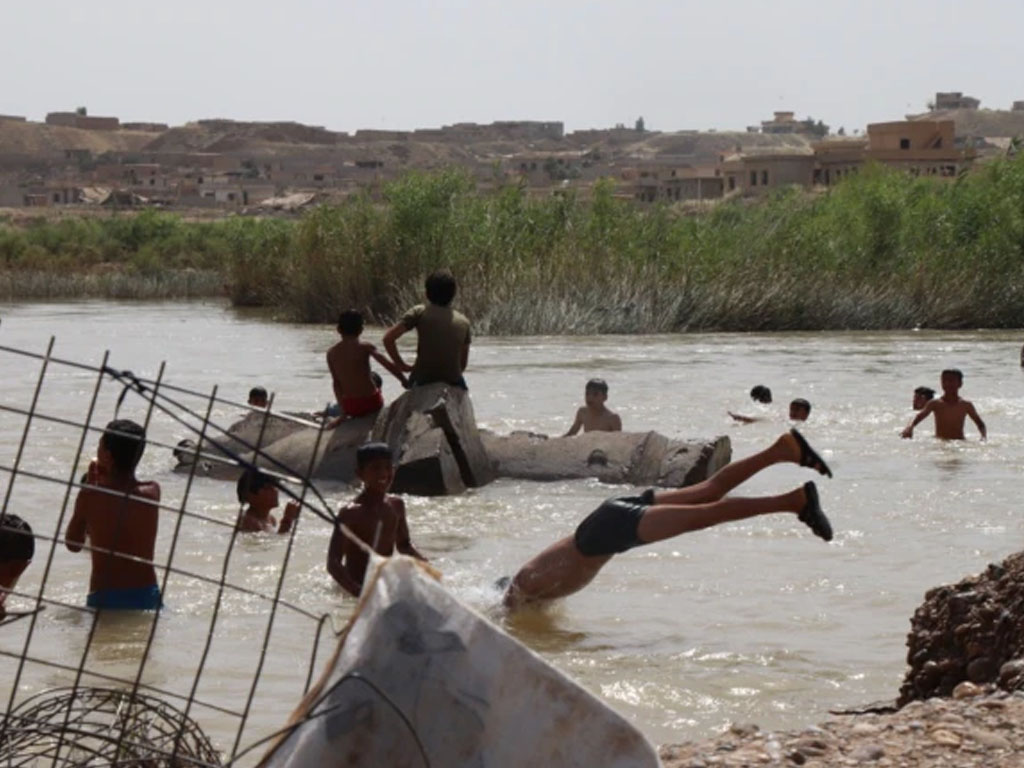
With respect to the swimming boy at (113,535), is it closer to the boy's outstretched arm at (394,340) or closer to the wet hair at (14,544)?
the wet hair at (14,544)

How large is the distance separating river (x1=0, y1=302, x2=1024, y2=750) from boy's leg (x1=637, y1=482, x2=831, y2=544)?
2.09 feet

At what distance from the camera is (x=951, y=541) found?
11180mm

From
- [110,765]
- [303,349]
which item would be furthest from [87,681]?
[303,349]

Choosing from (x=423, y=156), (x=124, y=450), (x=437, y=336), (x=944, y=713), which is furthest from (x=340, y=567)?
(x=423, y=156)

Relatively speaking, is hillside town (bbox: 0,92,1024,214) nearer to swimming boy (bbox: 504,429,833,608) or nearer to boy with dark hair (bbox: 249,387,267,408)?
boy with dark hair (bbox: 249,387,267,408)

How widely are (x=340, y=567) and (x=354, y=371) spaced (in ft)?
16.3

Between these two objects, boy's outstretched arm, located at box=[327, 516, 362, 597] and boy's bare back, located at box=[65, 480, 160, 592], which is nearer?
boy's bare back, located at box=[65, 480, 160, 592]

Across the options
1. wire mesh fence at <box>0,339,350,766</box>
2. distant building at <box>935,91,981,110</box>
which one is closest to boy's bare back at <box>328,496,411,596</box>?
wire mesh fence at <box>0,339,350,766</box>

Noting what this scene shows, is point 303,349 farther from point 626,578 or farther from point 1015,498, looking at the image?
point 626,578

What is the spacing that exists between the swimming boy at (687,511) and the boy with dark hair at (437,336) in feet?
14.2

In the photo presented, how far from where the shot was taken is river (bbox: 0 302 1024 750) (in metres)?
7.41

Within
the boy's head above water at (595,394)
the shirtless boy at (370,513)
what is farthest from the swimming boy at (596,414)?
the shirtless boy at (370,513)

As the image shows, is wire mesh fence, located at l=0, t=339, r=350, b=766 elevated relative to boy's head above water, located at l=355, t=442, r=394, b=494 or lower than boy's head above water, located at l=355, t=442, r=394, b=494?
lower

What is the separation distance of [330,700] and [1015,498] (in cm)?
1040
